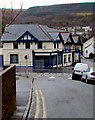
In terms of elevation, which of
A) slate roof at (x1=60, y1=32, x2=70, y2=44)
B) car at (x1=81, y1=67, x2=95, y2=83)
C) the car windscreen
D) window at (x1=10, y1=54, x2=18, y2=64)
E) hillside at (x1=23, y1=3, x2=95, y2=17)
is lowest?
car at (x1=81, y1=67, x2=95, y2=83)

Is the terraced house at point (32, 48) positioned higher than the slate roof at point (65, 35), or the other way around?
the slate roof at point (65, 35)

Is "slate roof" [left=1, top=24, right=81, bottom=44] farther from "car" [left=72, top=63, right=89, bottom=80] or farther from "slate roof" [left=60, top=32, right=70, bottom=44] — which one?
"car" [left=72, top=63, right=89, bottom=80]

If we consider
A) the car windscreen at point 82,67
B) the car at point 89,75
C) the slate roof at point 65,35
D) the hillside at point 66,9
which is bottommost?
the car at point 89,75

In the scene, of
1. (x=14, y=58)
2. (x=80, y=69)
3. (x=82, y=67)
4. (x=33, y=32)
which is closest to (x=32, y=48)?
(x=33, y=32)

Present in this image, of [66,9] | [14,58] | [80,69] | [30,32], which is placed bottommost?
[80,69]

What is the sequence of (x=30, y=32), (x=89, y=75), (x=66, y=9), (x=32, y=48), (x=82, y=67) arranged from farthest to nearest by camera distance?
(x=30, y=32) → (x=32, y=48) → (x=82, y=67) → (x=89, y=75) → (x=66, y=9)

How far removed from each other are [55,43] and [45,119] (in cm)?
3596

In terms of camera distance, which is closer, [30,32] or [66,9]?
[66,9]

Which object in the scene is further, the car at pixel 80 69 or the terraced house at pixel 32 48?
the terraced house at pixel 32 48

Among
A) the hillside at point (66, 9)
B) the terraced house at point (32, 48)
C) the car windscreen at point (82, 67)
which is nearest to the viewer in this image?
the hillside at point (66, 9)

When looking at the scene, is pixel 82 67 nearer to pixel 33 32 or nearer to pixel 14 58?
pixel 14 58

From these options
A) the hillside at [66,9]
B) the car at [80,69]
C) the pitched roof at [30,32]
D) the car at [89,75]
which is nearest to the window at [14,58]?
A: the pitched roof at [30,32]

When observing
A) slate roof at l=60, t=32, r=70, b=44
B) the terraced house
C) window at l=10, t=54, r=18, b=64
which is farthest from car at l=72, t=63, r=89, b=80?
slate roof at l=60, t=32, r=70, b=44

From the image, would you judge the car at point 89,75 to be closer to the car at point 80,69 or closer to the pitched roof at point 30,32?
the car at point 80,69
